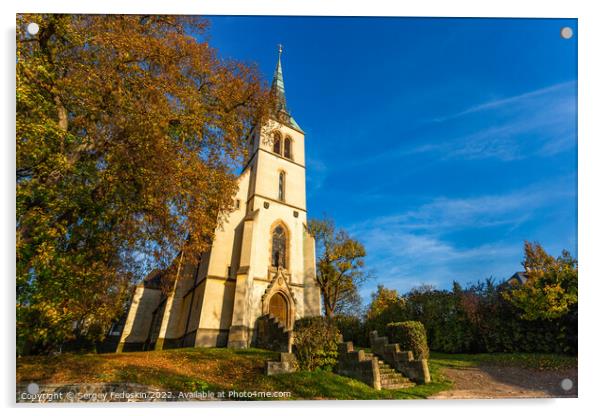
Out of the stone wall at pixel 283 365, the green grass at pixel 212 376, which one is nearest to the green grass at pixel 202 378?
the green grass at pixel 212 376

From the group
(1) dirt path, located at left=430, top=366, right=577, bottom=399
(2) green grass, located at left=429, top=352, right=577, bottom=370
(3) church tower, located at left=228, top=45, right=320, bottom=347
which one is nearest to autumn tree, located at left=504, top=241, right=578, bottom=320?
(2) green grass, located at left=429, top=352, right=577, bottom=370

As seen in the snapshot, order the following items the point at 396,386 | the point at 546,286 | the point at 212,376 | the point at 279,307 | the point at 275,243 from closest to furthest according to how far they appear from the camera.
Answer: the point at 212,376 < the point at 396,386 < the point at 546,286 < the point at 279,307 < the point at 275,243

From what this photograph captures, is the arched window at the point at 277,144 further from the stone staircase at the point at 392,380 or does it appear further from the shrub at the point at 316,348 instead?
the stone staircase at the point at 392,380

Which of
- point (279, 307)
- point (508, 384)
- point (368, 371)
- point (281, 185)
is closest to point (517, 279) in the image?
point (508, 384)

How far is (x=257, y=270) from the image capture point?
15.1m

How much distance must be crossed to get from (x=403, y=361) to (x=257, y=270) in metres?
8.62

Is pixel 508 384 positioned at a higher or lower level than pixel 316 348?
lower

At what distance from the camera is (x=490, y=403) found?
17.6ft

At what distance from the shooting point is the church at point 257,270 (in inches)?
538

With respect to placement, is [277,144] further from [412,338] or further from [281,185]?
[412,338]

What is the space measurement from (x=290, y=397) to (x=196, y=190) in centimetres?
476

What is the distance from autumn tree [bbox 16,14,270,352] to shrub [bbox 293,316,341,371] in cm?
348

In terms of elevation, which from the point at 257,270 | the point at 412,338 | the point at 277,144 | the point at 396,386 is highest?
the point at 277,144

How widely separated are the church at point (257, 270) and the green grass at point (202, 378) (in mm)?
4826
